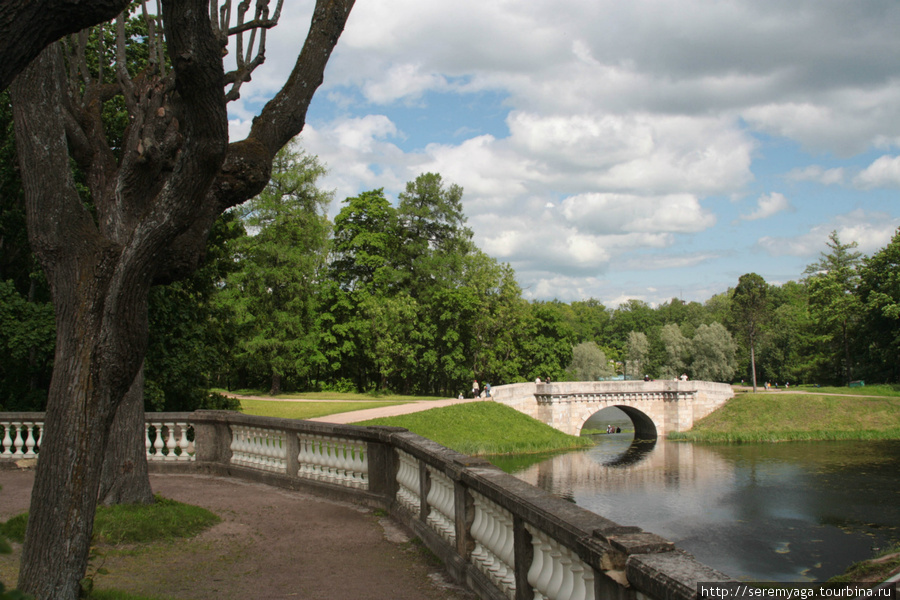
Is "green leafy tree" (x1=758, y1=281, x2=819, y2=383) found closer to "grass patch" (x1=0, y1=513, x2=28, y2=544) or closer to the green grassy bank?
the green grassy bank

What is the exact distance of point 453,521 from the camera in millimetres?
5227

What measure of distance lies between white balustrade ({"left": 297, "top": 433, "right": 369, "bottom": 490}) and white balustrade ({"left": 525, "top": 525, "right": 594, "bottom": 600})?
3.98 m

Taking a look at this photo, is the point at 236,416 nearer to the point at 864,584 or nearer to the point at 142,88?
the point at 142,88

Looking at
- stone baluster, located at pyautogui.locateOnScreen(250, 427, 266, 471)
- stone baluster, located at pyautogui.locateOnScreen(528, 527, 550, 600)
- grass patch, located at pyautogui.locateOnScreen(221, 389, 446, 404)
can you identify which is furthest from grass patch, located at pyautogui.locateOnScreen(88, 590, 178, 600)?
grass patch, located at pyautogui.locateOnScreen(221, 389, 446, 404)

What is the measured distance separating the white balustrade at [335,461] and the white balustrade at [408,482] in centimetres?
70

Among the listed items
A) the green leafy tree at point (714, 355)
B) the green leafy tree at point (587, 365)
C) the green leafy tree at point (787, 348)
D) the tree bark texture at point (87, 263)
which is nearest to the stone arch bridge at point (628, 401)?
the green leafy tree at point (714, 355)

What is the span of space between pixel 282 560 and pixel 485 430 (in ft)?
85.9

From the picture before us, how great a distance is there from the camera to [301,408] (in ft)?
92.2

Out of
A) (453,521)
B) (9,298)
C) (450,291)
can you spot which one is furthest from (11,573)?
(450,291)

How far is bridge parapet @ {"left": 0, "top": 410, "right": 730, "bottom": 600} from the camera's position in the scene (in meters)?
2.67

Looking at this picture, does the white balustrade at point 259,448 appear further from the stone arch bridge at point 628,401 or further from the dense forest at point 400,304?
the stone arch bridge at point 628,401

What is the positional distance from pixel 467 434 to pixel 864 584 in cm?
1908

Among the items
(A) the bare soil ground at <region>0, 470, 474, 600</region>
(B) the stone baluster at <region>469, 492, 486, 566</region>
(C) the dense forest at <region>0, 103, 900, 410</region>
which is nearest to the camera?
(B) the stone baluster at <region>469, 492, 486, 566</region>

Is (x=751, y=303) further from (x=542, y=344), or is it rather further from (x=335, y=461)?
(x=335, y=461)
